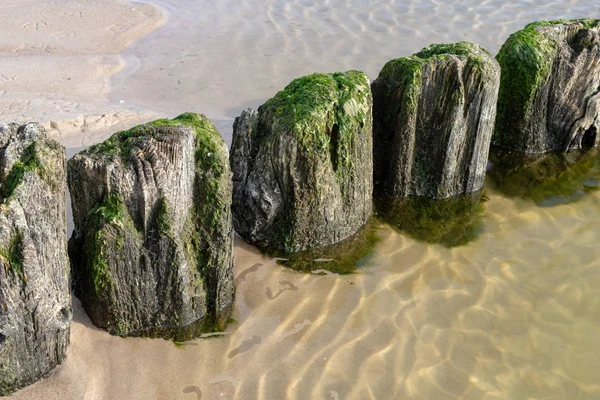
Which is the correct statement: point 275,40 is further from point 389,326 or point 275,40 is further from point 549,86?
point 389,326

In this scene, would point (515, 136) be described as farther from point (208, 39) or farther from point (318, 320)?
point (208, 39)

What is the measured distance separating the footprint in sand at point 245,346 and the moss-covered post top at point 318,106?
139cm

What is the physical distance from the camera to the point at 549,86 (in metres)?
6.08

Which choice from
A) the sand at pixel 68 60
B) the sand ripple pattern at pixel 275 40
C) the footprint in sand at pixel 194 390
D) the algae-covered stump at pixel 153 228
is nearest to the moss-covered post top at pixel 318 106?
the algae-covered stump at pixel 153 228

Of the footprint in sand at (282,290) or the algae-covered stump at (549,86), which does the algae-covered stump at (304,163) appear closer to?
the footprint in sand at (282,290)

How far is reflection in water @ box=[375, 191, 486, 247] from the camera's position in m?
5.21

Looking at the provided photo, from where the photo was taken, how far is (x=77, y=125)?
23.1ft

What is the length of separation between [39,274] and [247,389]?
138 cm

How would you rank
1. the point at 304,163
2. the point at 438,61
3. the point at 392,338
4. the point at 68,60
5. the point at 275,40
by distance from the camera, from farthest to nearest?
the point at 275,40 → the point at 68,60 → the point at 438,61 → the point at 304,163 → the point at 392,338

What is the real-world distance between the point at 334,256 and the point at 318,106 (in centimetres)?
119

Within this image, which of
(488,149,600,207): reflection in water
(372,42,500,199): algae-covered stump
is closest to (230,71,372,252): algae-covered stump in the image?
(372,42,500,199): algae-covered stump

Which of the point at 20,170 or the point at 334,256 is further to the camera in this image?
the point at 334,256

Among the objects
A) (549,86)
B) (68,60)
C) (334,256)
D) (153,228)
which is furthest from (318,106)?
(68,60)

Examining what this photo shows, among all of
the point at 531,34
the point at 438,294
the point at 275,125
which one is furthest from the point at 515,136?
the point at 275,125
